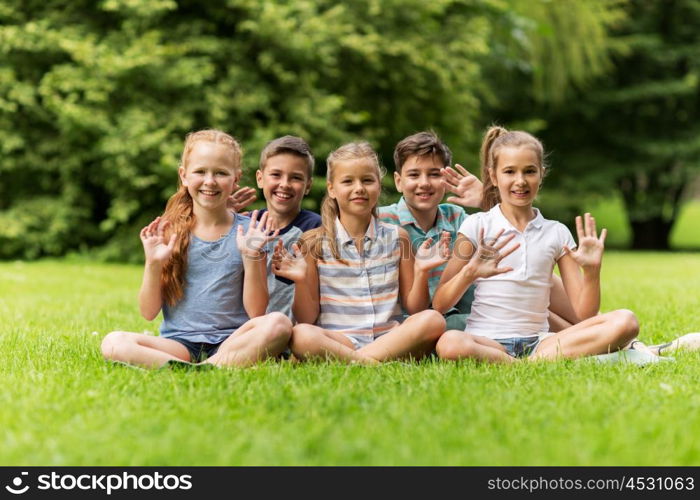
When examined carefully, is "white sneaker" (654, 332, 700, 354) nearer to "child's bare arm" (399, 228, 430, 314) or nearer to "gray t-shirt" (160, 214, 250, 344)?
"child's bare arm" (399, 228, 430, 314)

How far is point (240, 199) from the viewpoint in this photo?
4.76 m

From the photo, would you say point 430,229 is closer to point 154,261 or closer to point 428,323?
point 428,323

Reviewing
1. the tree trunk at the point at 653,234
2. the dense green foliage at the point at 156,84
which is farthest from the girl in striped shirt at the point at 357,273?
the tree trunk at the point at 653,234

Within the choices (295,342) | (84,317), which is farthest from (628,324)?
(84,317)

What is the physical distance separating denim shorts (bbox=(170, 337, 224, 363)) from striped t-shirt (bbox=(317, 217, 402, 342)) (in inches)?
23.2

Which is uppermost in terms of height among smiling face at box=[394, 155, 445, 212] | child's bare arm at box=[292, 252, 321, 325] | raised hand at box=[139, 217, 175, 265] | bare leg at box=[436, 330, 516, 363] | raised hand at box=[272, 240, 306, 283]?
smiling face at box=[394, 155, 445, 212]

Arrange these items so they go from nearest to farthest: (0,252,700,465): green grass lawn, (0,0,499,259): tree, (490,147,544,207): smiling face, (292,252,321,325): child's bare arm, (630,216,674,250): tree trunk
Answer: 1. (0,252,700,465): green grass lawn
2. (292,252,321,325): child's bare arm
3. (490,147,544,207): smiling face
4. (0,0,499,259): tree
5. (630,216,674,250): tree trunk

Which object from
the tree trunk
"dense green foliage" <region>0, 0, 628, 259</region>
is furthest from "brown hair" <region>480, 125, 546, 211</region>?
the tree trunk

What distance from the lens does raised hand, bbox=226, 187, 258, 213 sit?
471cm

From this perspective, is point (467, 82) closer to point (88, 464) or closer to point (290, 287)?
point (290, 287)

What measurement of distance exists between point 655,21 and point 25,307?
20389mm

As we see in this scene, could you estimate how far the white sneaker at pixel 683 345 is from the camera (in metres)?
4.71

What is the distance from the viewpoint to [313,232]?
14.7 feet

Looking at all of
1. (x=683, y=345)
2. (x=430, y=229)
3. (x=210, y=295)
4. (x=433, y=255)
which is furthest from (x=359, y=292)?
(x=683, y=345)
